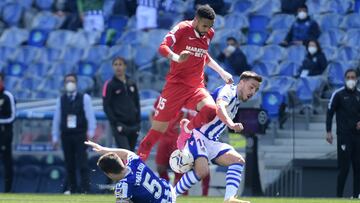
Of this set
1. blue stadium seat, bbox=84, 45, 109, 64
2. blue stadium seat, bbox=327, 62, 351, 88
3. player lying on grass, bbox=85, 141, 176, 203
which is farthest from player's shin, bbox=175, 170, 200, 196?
blue stadium seat, bbox=84, 45, 109, 64

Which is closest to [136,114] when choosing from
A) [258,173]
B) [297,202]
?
[258,173]

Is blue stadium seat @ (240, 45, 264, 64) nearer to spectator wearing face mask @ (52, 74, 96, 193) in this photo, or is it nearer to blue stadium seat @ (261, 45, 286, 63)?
blue stadium seat @ (261, 45, 286, 63)

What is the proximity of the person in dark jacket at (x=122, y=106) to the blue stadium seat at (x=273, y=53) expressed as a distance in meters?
5.83

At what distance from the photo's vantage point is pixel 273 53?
23016 millimetres

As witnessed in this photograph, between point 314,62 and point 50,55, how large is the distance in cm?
655

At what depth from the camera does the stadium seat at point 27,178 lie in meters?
20.0

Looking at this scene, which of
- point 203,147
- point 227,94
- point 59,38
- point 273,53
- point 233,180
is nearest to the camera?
point 233,180

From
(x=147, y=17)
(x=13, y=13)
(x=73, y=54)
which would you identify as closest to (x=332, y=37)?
(x=147, y=17)

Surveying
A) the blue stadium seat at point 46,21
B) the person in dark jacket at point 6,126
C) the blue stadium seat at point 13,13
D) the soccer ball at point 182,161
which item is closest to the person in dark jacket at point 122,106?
the person in dark jacket at point 6,126

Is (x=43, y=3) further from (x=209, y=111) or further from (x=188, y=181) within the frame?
(x=188, y=181)

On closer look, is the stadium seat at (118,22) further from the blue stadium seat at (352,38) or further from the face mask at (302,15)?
the blue stadium seat at (352,38)

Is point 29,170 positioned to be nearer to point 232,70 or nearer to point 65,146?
point 65,146

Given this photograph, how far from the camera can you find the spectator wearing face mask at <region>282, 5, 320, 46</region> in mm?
22828

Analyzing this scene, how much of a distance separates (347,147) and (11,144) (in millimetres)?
5640
